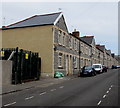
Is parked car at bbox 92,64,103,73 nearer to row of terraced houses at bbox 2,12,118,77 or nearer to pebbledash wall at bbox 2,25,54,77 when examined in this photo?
row of terraced houses at bbox 2,12,118,77

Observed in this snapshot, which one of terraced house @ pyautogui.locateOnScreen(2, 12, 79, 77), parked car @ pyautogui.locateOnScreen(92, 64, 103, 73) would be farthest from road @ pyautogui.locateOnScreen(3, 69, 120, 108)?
parked car @ pyautogui.locateOnScreen(92, 64, 103, 73)

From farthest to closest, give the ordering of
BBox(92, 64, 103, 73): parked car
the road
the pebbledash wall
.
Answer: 1. BBox(92, 64, 103, 73): parked car
2. the pebbledash wall
3. the road

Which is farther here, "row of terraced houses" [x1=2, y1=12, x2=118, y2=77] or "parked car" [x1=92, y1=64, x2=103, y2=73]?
"parked car" [x1=92, y1=64, x2=103, y2=73]

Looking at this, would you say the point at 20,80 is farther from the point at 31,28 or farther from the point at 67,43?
the point at 67,43

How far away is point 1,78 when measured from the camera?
14609 millimetres

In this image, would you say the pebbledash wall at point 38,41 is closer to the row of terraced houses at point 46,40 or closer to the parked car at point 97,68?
the row of terraced houses at point 46,40

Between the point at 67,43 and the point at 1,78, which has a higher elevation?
the point at 67,43

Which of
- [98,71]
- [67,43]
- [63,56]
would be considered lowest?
[98,71]

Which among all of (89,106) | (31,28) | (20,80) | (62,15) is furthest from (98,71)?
(89,106)

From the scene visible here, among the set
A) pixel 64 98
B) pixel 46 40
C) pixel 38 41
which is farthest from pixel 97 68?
pixel 64 98

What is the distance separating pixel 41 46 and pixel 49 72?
3.46 meters

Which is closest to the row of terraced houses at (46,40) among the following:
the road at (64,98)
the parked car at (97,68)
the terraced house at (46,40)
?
the terraced house at (46,40)

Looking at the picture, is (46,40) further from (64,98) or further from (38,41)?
(64,98)

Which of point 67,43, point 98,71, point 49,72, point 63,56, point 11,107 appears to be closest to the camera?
point 11,107
